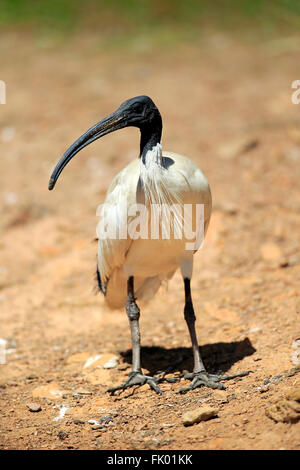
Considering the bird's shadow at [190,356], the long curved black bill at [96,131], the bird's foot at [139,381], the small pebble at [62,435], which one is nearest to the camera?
the small pebble at [62,435]

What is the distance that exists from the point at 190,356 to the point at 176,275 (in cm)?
192

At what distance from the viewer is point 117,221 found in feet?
16.4

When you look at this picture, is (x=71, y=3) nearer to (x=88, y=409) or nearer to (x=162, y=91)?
(x=162, y=91)

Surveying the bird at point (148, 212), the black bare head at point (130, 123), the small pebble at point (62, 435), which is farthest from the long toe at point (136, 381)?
the black bare head at point (130, 123)

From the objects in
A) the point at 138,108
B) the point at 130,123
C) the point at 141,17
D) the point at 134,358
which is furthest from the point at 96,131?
the point at 141,17

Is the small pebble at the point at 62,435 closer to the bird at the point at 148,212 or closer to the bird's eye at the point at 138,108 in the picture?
the bird at the point at 148,212

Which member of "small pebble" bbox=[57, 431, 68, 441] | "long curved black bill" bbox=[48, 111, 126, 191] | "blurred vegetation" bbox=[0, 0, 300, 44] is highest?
"blurred vegetation" bbox=[0, 0, 300, 44]

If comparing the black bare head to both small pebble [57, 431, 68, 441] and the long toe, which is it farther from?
small pebble [57, 431, 68, 441]

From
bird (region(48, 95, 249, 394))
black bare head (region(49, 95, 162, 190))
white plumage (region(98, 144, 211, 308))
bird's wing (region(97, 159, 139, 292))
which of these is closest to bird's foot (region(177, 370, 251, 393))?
bird (region(48, 95, 249, 394))

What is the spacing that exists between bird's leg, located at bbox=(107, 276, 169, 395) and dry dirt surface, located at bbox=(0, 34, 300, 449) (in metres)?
0.09

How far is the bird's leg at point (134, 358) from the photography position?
504 cm

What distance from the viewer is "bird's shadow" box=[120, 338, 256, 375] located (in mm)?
5316

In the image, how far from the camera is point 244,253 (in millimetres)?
7453

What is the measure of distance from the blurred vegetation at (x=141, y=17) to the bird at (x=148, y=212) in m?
9.84
